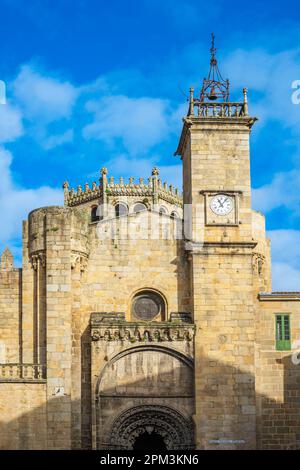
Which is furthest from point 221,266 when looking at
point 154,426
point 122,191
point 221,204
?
point 122,191

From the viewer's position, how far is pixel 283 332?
4050 centimetres

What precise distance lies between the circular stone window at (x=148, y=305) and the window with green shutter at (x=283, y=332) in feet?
14.2

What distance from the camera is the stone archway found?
39.1 m

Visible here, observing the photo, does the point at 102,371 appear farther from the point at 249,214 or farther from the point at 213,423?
the point at 249,214

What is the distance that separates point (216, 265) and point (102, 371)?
223 inches

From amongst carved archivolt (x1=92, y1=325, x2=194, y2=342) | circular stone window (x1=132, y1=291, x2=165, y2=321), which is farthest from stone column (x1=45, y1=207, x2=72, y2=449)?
circular stone window (x1=132, y1=291, x2=165, y2=321)

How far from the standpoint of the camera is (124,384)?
3928 cm

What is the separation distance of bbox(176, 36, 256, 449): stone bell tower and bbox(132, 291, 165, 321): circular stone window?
168cm

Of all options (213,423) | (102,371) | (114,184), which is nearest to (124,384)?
(102,371)

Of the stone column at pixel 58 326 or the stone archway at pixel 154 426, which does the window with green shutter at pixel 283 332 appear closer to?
the stone archway at pixel 154 426

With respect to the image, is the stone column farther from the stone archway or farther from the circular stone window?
the circular stone window

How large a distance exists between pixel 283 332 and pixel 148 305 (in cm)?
511
